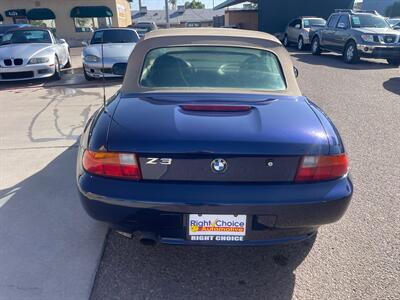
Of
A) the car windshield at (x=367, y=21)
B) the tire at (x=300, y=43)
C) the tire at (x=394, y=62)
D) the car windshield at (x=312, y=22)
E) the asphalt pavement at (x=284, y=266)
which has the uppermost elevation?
the car windshield at (x=367, y=21)

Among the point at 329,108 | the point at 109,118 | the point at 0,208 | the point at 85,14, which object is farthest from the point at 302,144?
the point at 85,14

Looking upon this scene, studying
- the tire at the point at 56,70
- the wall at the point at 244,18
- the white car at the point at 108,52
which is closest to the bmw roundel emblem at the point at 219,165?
the white car at the point at 108,52

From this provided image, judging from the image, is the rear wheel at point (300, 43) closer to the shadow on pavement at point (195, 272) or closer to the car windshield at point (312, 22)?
the car windshield at point (312, 22)

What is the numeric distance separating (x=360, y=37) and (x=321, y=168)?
11.7 meters

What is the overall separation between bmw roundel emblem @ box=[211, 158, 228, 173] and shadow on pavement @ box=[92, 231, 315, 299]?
842 mm

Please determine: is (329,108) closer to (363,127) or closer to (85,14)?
(363,127)

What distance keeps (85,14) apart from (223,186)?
3120 centimetres

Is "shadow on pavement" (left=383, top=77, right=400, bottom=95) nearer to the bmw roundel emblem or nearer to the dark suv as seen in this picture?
the dark suv

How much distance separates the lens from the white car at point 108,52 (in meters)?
9.15

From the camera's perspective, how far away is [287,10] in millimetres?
25234

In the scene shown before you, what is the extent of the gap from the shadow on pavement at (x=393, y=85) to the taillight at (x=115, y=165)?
7899 mm

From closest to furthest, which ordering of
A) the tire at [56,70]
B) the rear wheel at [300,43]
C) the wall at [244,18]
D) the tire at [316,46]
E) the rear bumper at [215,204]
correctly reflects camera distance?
the rear bumper at [215,204] < the tire at [56,70] < the tire at [316,46] < the rear wheel at [300,43] < the wall at [244,18]

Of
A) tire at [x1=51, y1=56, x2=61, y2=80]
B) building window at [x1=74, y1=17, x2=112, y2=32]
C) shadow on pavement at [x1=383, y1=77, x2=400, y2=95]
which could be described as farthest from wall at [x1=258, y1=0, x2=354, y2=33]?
tire at [x1=51, y1=56, x2=61, y2=80]

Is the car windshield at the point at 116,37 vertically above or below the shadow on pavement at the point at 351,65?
above
